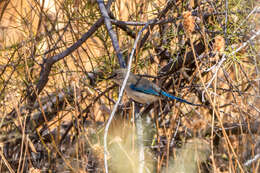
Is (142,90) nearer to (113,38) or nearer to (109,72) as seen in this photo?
(109,72)

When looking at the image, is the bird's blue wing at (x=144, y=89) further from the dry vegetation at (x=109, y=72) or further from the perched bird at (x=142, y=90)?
the dry vegetation at (x=109, y=72)

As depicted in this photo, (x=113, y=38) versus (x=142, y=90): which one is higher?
(x=113, y=38)

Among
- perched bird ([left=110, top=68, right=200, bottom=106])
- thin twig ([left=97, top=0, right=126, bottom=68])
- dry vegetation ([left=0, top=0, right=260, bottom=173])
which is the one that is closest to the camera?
thin twig ([left=97, top=0, right=126, bottom=68])

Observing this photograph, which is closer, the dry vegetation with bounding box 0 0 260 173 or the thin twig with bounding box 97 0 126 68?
the thin twig with bounding box 97 0 126 68

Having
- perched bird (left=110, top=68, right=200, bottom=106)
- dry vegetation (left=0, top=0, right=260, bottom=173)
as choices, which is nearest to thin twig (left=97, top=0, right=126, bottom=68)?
dry vegetation (left=0, top=0, right=260, bottom=173)

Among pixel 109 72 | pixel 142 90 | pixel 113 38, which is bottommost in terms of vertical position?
pixel 142 90

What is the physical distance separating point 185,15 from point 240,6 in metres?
1.69

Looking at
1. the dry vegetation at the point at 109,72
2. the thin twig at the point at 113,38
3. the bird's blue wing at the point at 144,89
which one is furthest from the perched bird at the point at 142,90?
the thin twig at the point at 113,38

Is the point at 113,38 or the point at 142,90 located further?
the point at 142,90

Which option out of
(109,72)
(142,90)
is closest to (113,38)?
(109,72)

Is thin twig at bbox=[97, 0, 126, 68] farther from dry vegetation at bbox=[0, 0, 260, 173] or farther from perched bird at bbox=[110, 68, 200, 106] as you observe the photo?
perched bird at bbox=[110, 68, 200, 106]

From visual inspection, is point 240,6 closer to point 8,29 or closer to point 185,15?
point 185,15

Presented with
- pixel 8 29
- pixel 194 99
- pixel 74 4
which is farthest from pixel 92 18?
pixel 194 99

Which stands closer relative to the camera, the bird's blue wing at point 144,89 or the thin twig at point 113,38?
the thin twig at point 113,38
